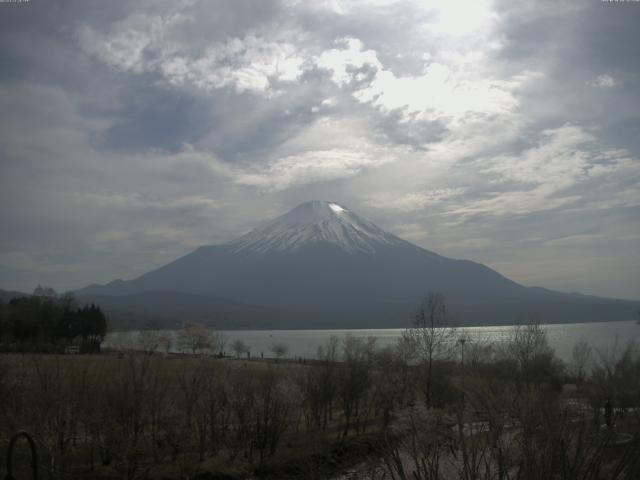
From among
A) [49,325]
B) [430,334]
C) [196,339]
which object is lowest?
[196,339]

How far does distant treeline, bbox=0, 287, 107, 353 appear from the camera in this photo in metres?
70.8

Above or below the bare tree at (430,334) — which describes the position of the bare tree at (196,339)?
below

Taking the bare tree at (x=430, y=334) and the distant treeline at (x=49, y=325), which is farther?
the distant treeline at (x=49, y=325)

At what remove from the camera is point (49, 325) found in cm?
7394

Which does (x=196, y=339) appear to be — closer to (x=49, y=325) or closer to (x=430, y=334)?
(x=49, y=325)

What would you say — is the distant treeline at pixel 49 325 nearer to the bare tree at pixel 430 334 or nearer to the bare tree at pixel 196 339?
the bare tree at pixel 196 339

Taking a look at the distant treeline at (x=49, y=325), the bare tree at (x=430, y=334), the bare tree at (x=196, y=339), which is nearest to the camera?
the bare tree at (x=430, y=334)

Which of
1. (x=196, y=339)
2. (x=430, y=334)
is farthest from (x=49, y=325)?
(x=430, y=334)

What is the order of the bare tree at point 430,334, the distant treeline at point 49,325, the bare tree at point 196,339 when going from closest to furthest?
the bare tree at point 430,334 → the distant treeline at point 49,325 → the bare tree at point 196,339

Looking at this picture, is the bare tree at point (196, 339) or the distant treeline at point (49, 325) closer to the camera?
the distant treeline at point (49, 325)

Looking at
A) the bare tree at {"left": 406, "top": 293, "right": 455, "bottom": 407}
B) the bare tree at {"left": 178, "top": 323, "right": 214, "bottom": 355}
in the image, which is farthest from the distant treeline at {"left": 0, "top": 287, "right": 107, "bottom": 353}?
the bare tree at {"left": 406, "top": 293, "right": 455, "bottom": 407}

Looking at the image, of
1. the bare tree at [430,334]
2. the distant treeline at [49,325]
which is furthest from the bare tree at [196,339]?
the bare tree at [430,334]

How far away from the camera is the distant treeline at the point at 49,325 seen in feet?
232

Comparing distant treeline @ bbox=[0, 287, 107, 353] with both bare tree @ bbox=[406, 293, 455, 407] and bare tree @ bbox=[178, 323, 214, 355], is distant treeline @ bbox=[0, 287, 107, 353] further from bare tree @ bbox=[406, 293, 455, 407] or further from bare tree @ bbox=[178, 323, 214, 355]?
bare tree @ bbox=[406, 293, 455, 407]
